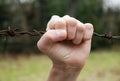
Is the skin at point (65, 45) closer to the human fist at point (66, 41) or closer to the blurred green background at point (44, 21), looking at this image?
the human fist at point (66, 41)

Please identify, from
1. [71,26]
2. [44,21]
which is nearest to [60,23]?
[71,26]

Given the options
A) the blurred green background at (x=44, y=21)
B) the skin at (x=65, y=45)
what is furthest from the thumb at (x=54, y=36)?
the blurred green background at (x=44, y=21)

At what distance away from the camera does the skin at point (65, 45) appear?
132 centimetres

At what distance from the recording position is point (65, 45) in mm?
1379

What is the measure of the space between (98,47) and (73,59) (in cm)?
1240

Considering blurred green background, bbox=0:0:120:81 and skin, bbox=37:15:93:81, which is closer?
skin, bbox=37:15:93:81

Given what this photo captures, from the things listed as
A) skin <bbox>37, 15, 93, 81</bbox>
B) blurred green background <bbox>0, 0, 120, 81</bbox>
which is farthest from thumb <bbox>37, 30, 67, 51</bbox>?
blurred green background <bbox>0, 0, 120, 81</bbox>

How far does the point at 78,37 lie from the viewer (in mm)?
1348

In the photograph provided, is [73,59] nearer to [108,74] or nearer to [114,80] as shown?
[114,80]

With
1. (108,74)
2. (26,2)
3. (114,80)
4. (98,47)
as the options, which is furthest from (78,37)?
(98,47)

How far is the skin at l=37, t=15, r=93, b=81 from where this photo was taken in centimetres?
132

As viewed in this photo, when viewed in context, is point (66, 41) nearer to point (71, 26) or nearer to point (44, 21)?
point (71, 26)

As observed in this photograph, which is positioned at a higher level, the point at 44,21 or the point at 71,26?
the point at 71,26

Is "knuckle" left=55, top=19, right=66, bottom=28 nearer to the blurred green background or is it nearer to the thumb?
the thumb
